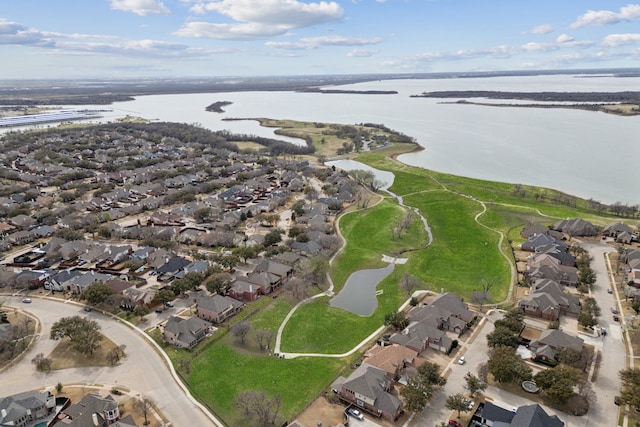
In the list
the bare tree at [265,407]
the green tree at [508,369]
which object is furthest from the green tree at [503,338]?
the bare tree at [265,407]

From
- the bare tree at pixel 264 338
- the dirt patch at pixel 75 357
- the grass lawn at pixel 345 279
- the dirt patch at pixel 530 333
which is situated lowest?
the dirt patch at pixel 530 333

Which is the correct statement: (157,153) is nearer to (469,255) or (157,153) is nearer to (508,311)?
(469,255)

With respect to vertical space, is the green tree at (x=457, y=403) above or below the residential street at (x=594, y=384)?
A: above

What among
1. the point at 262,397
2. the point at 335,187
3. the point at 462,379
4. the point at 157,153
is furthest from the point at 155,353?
the point at 157,153

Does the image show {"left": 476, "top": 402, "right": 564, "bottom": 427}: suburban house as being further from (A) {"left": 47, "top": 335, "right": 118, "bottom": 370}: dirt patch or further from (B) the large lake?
(B) the large lake

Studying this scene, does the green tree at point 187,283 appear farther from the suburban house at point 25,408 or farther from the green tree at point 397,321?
the green tree at point 397,321

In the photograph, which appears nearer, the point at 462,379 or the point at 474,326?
the point at 462,379

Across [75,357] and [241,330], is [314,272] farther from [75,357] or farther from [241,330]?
[75,357]
